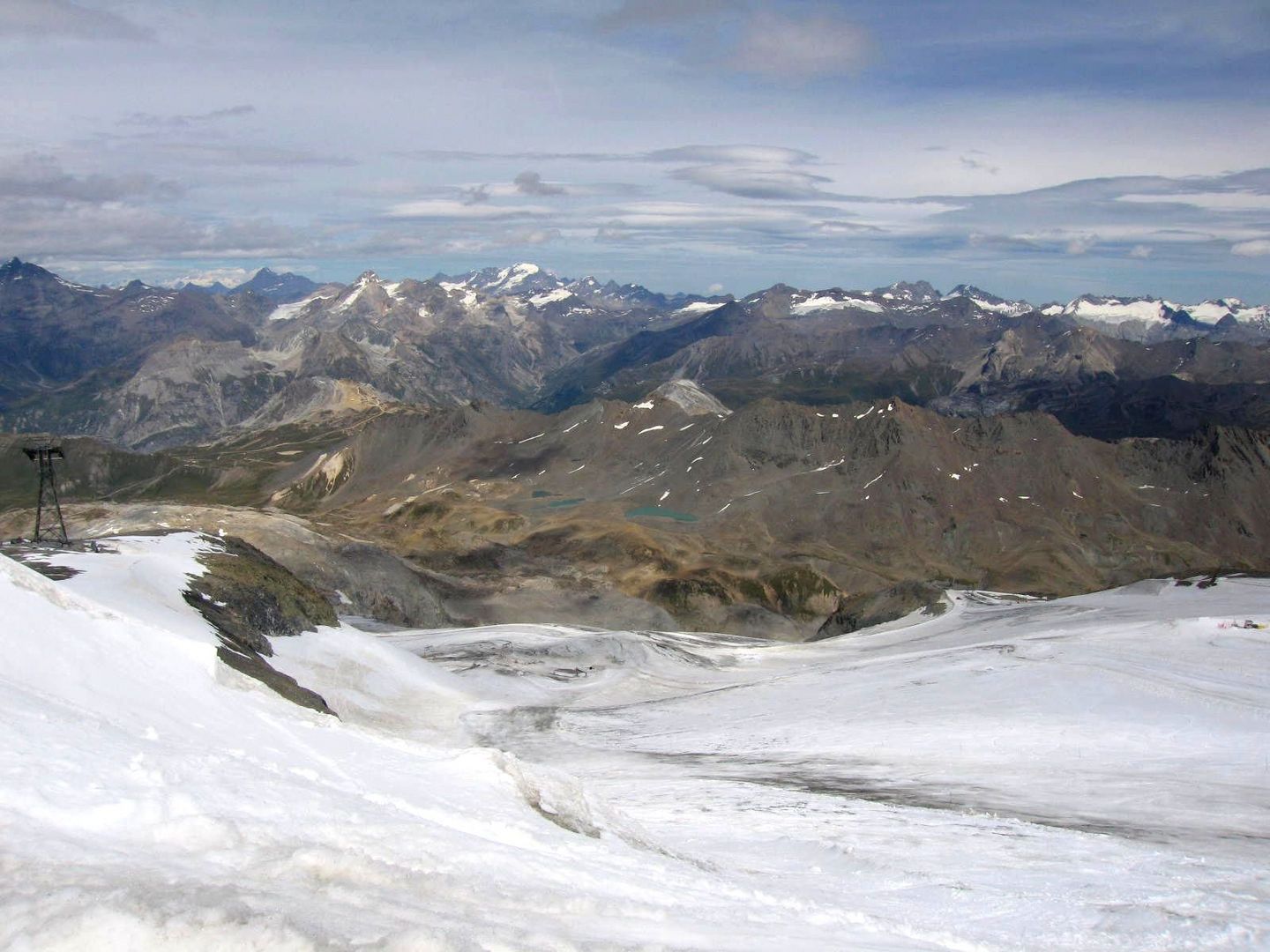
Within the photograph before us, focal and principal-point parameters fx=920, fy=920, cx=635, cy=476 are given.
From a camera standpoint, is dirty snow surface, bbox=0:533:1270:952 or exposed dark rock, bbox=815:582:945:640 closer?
dirty snow surface, bbox=0:533:1270:952

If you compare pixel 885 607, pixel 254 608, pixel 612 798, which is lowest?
pixel 885 607

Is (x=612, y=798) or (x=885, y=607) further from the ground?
(x=612, y=798)

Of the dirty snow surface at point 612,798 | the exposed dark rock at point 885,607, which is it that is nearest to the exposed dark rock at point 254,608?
the dirty snow surface at point 612,798

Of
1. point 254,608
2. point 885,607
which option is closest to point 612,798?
point 254,608

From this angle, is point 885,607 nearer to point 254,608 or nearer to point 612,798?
point 254,608

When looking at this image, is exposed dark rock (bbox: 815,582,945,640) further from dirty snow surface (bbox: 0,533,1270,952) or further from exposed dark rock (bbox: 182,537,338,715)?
exposed dark rock (bbox: 182,537,338,715)

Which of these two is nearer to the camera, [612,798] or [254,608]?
[612,798]

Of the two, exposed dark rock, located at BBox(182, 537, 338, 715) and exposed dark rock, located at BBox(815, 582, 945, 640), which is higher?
exposed dark rock, located at BBox(182, 537, 338, 715)

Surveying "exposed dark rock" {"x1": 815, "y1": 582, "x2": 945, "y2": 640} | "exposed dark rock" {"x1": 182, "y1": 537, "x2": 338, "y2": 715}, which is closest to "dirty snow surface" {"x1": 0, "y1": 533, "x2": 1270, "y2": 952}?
→ "exposed dark rock" {"x1": 182, "y1": 537, "x2": 338, "y2": 715}

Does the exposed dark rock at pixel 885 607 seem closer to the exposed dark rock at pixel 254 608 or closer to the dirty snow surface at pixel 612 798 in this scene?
the dirty snow surface at pixel 612 798
